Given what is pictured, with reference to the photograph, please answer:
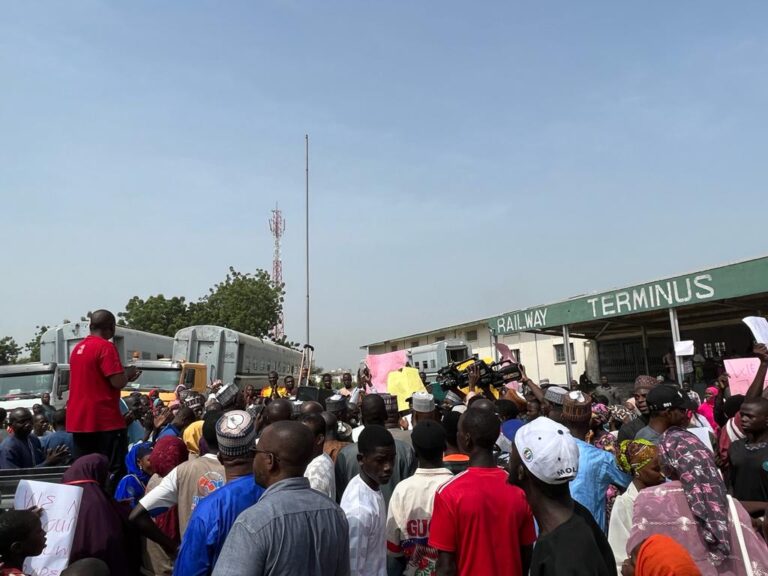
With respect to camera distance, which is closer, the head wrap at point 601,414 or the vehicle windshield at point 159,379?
the head wrap at point 601,414

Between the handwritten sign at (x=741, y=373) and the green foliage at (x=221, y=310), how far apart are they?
3692 cm

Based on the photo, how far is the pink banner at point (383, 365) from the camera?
1398cm

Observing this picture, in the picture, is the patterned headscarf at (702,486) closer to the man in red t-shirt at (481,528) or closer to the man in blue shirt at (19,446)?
the man in red t-shirt at (481,528)

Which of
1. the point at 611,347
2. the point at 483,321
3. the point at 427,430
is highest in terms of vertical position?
the point at 483,321

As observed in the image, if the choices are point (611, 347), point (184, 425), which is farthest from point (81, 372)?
point (611, 347)

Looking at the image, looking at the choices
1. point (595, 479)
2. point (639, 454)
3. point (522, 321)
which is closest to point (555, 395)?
point (595, 479)

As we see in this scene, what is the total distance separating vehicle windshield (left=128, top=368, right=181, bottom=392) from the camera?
15.9m

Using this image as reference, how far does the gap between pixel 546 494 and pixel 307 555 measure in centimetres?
98

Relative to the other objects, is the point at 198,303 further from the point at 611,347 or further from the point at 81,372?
the point at 81,372

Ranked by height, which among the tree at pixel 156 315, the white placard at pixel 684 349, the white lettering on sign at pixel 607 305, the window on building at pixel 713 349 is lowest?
the white placard at pixel 684 349

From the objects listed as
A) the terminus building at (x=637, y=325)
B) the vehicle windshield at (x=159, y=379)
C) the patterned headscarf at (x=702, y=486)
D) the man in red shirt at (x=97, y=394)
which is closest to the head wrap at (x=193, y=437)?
the man in red shirt at (x=97, y=394)

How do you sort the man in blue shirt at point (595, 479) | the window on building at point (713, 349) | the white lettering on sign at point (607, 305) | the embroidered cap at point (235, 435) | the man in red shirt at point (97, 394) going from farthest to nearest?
1. the window on building at point (713, 349)
2. the white lettering on sign at point (607, 305)
3. the man in red shirt at point (97, 394)
4. the man in blue shirt at point (595, 479)
5. the embroidered cap at point (235, 435)

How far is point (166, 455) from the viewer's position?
426 cm

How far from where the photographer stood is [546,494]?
232cm
